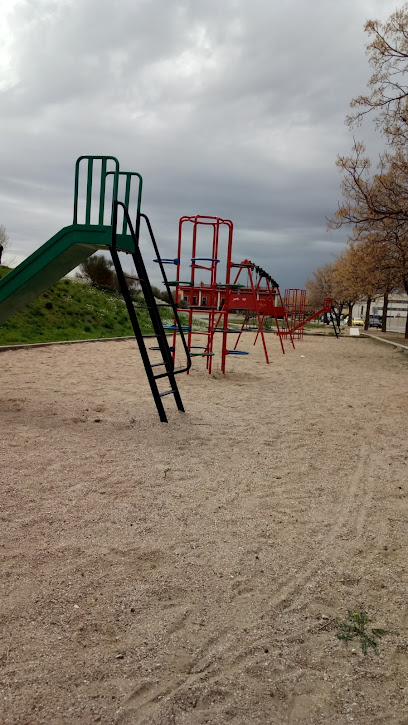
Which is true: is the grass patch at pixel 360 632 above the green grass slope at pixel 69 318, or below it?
below

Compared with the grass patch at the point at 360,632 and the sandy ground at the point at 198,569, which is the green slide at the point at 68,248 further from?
the grass patch at the point at 360,632

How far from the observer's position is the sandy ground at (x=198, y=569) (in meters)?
1.92


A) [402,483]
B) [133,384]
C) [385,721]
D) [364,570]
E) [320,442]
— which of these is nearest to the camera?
[385,721]

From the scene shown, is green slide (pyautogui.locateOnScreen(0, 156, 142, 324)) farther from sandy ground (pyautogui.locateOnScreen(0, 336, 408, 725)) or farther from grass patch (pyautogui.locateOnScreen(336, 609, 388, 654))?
grass patch (pyautogui.locateOnScreen(336, 609, 388, 654))

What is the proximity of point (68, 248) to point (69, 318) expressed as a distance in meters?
11.6

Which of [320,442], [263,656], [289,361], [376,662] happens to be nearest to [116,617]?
[263,656]

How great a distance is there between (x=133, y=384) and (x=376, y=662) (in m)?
6.80

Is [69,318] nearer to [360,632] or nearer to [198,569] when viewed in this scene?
[198,569]

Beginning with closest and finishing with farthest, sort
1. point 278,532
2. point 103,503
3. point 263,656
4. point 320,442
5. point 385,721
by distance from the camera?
point 385,721, point 263,656, point 278,532, point 103,503, point 320,442

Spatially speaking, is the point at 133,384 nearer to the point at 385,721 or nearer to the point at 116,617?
the point at 116,617

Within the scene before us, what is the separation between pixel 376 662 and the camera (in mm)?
2129

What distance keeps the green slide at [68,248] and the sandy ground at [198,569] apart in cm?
154

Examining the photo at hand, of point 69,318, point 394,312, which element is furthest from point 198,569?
point 394,312

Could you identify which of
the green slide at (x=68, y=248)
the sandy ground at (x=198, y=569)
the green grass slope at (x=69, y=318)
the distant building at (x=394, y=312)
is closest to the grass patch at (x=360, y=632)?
the sandy ground at (x=198, y=569)
